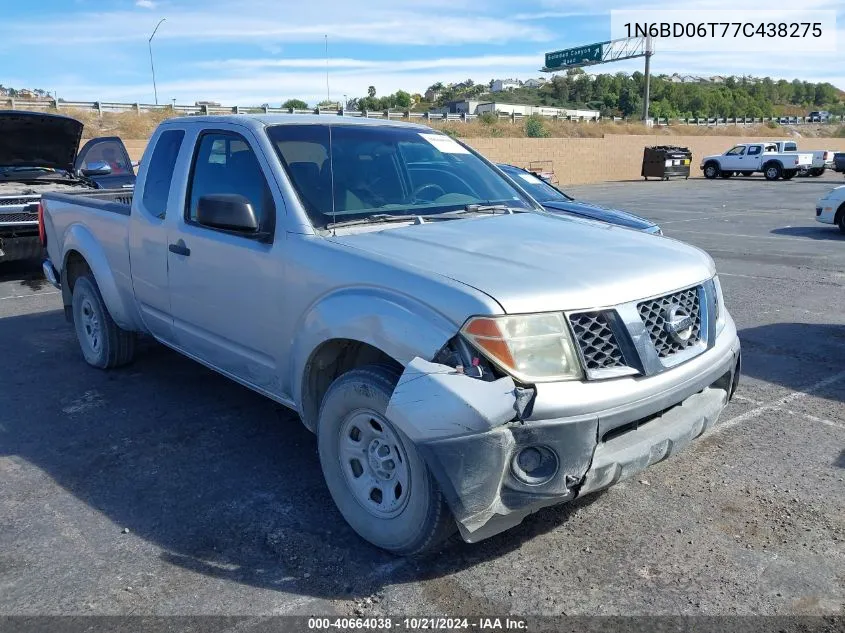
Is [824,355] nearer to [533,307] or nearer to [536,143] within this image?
[533,307]

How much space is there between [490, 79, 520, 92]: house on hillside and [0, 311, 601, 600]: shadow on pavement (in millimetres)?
157660

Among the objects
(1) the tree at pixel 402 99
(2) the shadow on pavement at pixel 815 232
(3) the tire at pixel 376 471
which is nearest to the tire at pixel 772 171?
(2) the shadow on pavement at pixel 815 232

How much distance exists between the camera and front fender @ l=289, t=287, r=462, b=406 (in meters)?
2.82

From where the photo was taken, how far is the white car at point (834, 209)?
13.8m

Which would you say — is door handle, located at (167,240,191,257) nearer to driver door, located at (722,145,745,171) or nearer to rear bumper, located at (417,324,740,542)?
rear bumper, located at (417,324,740,542)

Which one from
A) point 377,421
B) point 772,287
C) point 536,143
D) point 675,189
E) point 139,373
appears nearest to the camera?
point 377,421

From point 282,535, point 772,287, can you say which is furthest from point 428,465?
point 772,287

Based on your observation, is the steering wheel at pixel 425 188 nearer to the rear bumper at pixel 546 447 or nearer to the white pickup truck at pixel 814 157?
the rear bumper at pixel 546 447

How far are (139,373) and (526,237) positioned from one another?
3628 millimetres

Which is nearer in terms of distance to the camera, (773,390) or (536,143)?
(773,390)

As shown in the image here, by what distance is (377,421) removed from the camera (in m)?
3.08

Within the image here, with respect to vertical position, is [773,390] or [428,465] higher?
[428,465]

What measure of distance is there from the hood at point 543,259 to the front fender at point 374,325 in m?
0.20

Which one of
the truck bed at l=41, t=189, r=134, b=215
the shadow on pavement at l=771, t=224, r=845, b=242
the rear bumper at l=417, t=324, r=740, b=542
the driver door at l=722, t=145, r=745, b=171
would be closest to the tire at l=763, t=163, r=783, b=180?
the driver door at l=722, t=145, r=745, b=171
